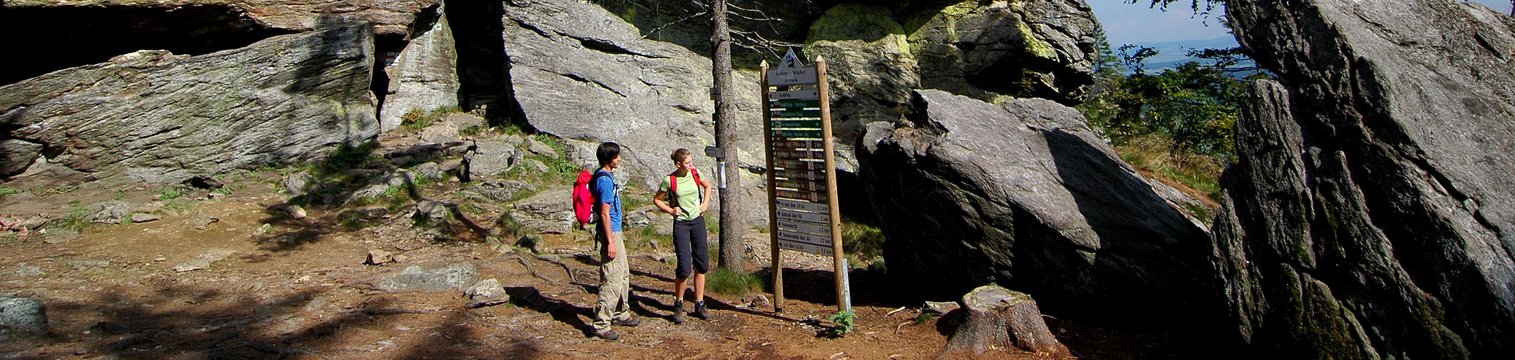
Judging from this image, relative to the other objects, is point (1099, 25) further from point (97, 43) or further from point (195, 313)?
point (97, 43)

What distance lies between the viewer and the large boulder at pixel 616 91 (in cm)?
1506

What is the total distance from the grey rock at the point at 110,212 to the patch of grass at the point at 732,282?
7.43 metres

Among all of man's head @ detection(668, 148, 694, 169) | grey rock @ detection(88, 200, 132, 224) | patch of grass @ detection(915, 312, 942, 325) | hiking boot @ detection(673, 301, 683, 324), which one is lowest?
patch of grass @ detection(915, 312, 942, 325)

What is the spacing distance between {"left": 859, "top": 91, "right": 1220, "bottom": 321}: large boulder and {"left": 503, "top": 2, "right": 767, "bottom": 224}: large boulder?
6.14 m

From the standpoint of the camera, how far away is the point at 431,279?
8531 millimetres

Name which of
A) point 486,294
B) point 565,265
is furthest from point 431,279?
point 565,265

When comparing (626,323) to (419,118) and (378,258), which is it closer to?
(378,258)

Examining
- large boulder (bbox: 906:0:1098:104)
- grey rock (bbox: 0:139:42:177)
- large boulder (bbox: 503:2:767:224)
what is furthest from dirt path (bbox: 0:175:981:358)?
large boulder (bbox: 906:0:1098:104)

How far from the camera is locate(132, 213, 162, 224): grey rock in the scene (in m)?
10.7

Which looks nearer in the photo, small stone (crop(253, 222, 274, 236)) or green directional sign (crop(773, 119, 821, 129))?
green directional sign (crop(773, 119, 821, 129))

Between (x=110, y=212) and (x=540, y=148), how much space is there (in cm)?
575

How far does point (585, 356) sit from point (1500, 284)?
571 cm

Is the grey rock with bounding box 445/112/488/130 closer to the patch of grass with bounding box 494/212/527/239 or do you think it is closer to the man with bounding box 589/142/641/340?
the patch of grass with bounding box 494/212/527/239

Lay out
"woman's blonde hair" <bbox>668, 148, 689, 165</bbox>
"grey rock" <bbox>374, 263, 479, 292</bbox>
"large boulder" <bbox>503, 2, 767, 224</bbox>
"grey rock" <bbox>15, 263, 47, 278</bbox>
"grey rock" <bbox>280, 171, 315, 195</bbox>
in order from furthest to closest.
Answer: "large boulder" <bbox>503, 2, 767, 224</bbox>
"grey rock" <bbox>280, 171, 315, 195</bbox>
"grey rock" <bbox>15, 263, 47, 278</bbox>
"grey rock" <bbox>374, 263, 479, 292</bbox>
"woman's blonde hair" <bbox>668, 148, 689, 165</bbox>
